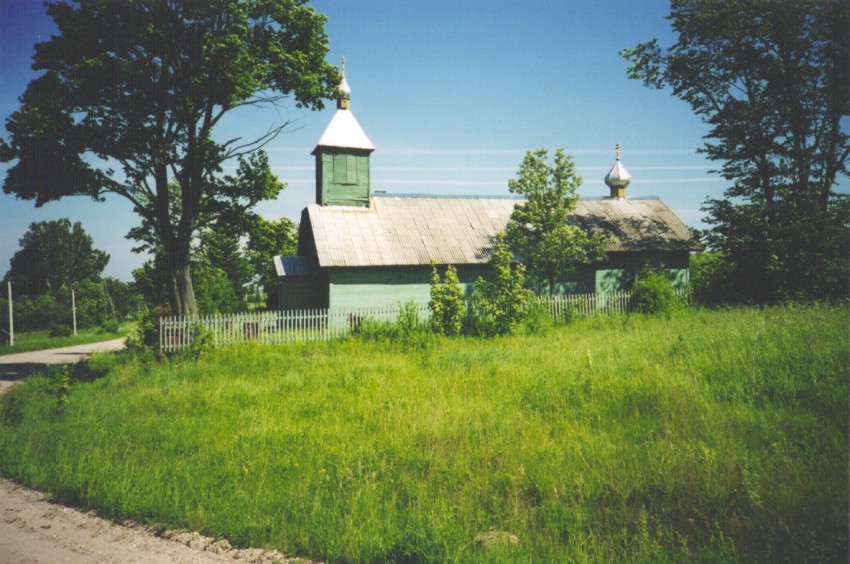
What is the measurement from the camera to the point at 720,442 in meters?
4.76

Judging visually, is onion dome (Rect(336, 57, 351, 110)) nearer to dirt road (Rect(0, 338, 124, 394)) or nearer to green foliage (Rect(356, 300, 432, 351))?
green foliage (Rect(356, 300, 432, 351))

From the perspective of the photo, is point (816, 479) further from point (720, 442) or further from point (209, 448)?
point (209, 448)

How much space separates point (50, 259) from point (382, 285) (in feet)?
204

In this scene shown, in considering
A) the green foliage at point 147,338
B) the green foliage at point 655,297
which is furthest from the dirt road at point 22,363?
the green foliage at point 655,297

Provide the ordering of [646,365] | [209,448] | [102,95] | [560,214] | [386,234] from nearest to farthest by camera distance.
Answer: [209,448]
[646,365]
[102,95]
[560,214]
[386,234]

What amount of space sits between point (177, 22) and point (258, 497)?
14.2 metres

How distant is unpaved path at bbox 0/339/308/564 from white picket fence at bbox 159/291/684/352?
8659 mm

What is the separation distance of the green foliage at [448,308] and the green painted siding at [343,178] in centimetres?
867

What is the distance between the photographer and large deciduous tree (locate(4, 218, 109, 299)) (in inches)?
2069

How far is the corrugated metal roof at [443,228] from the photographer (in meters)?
18.0

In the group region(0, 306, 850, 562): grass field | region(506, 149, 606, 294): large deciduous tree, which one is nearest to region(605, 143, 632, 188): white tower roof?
region(506, 149, 606, 294): large deciduous tree

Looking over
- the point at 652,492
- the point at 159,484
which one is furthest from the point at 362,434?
the point at 652,492

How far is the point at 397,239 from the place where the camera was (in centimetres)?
1894

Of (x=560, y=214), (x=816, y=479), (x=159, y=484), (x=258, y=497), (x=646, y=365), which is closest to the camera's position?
(x=816, y=479)
